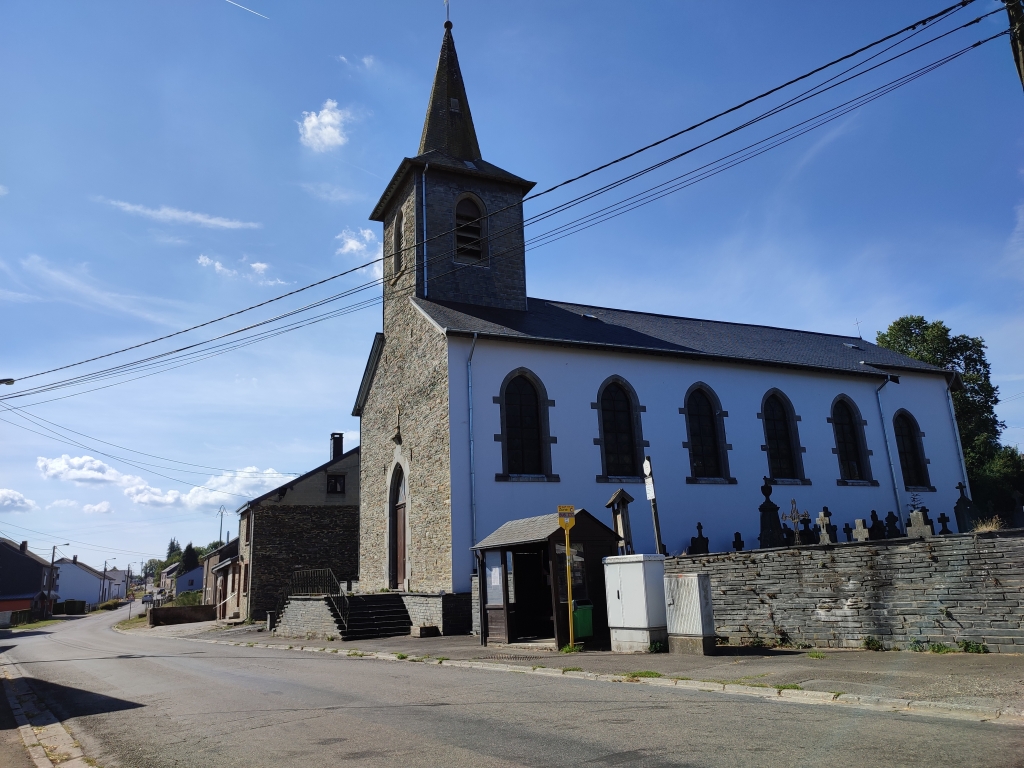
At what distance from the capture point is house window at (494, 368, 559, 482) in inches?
787

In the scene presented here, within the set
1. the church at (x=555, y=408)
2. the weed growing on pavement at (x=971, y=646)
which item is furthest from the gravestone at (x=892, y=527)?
the weed growing on pavement at (x=971, y=646)

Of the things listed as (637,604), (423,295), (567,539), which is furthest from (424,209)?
(637,604)

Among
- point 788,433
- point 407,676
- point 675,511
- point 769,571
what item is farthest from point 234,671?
point 788,433

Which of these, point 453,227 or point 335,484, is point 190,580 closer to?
point 335,484

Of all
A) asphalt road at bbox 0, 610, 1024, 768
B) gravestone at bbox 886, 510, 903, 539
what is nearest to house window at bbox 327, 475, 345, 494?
gravestone at bbox 886, 510, 903, 539

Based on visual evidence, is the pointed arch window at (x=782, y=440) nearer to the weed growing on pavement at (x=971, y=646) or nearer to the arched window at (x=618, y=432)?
the arched window at (x=618, y=432)

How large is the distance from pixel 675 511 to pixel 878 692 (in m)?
14.0

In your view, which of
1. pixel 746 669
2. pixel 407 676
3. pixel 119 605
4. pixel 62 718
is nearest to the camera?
pixel 62 718

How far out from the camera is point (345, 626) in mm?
18984

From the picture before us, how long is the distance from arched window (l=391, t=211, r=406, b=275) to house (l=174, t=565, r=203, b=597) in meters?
68.9

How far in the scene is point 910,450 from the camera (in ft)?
89.4

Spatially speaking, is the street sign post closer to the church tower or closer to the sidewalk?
the sidewalk

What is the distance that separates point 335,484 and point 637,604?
2364 centimetres

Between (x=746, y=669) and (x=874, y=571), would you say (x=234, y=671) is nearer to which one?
(x=746, y=669)
